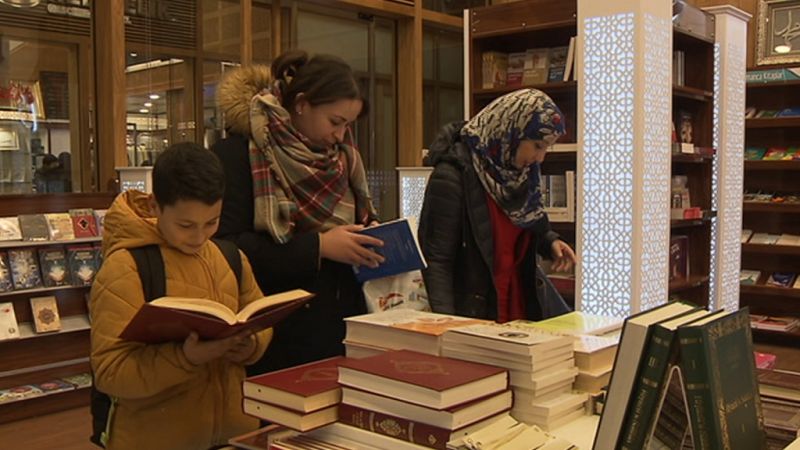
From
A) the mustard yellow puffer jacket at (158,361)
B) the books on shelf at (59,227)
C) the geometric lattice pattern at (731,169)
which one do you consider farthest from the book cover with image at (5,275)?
the geometric lattice pattern at (731,169)

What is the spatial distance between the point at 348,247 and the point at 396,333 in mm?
442

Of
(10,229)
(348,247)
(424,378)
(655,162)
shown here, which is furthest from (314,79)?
(10,229)

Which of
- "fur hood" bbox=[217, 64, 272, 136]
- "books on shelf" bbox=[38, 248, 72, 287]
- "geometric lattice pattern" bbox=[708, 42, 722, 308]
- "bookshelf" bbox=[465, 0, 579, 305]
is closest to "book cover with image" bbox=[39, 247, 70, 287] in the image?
"books on shelf" bbox=[38, 248, 72, 287]

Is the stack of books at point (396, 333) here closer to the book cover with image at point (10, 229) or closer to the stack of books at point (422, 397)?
the stack of books at point (422, 397)

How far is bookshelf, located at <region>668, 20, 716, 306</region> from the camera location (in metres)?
4.97

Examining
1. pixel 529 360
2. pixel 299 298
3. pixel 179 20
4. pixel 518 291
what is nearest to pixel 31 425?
pixel 179 20

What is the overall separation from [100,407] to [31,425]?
302 centimetres

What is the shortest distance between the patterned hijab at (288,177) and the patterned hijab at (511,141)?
446mm

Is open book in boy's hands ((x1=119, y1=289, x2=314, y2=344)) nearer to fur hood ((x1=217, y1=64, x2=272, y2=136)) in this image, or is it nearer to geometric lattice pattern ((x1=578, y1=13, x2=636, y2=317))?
fur hood ((x1=217, y1=64, x2=272, y2=136))

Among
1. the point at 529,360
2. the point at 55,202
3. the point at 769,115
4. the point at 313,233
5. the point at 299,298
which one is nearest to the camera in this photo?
the point at 529,360

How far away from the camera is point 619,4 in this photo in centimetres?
402

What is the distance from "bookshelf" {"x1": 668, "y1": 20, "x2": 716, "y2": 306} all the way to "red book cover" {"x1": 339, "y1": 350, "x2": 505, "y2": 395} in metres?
3.89

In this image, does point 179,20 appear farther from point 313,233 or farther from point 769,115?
point 769,115

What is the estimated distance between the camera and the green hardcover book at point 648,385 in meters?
1.09
